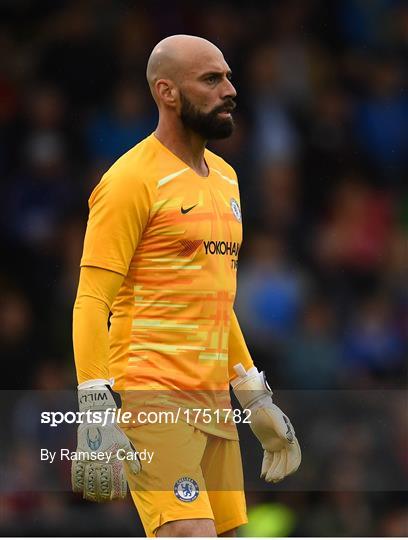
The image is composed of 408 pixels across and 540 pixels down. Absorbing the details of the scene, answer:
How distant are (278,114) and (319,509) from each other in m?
3.15

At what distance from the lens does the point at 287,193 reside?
970cm

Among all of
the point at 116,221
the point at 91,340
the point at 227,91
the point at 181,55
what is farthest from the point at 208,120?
the point at 91,340

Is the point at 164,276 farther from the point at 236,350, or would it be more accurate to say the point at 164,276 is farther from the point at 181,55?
the point at 181,55

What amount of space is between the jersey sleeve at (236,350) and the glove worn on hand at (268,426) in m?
0.02

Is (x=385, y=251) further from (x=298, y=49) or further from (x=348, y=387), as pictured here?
(x=298, y=49)

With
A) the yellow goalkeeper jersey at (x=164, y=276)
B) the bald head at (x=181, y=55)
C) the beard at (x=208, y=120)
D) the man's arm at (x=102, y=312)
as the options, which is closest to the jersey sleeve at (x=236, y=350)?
the yellow goalkeeper jersey at (x=164, y=276)

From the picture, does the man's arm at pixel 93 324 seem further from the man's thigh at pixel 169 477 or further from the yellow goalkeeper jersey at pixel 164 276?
the man's thigh at pixel 169 477

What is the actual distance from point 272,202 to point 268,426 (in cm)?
448

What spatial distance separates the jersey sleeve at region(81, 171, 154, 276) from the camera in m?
4.64

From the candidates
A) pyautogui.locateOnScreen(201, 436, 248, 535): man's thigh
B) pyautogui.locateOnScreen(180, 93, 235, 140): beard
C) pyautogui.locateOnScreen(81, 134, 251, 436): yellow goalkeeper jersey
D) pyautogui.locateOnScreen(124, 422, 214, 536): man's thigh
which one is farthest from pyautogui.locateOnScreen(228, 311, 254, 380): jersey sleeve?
pyautogui.locateOnScreen(180, 93, 235, 140): beard

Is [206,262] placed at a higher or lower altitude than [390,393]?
higher

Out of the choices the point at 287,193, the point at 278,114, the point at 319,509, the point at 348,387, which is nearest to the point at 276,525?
the point at 319,509

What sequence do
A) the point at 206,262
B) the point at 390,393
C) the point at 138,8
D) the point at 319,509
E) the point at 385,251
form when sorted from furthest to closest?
the point at 138,8
the point at 385,251
the point at 390,393
the point at 319,509
the point at 206,262

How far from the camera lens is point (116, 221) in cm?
466
